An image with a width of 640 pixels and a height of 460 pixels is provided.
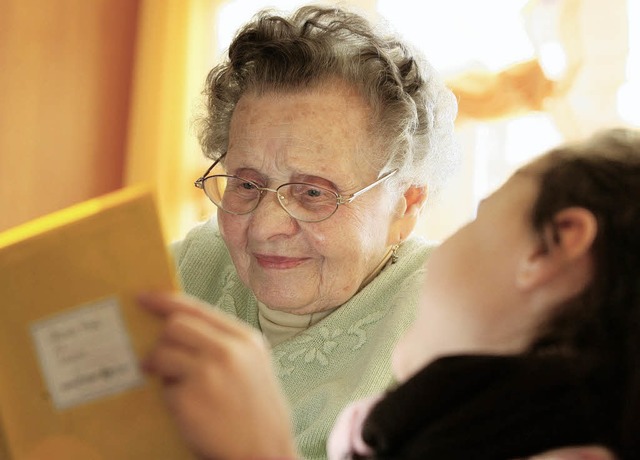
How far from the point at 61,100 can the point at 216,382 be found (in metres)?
3.30

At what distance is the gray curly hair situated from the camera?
5.35 ft

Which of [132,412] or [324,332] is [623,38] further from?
[132,412]

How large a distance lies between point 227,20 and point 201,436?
10.5 feet

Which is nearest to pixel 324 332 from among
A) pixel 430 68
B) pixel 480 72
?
pixel 430 68

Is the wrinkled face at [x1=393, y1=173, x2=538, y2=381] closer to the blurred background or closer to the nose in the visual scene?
the nose

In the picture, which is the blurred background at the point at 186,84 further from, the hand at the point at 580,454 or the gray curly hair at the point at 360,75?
the hand at the point at 580,454

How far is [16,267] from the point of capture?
0.75 meters

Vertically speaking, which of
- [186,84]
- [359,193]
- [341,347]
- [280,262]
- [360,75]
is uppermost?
[360,75]

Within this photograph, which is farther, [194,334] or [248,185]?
[248,185]

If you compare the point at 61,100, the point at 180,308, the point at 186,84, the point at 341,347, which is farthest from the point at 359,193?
the point at 61,100

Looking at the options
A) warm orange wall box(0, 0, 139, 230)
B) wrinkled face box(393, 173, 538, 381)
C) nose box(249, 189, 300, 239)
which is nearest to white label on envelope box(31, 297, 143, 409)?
wrinkled face box(393, 173, 538, 381)

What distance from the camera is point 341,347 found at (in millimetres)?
1591

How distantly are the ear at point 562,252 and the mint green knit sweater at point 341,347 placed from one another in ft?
2.25

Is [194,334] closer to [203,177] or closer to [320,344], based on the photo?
[320,344]
